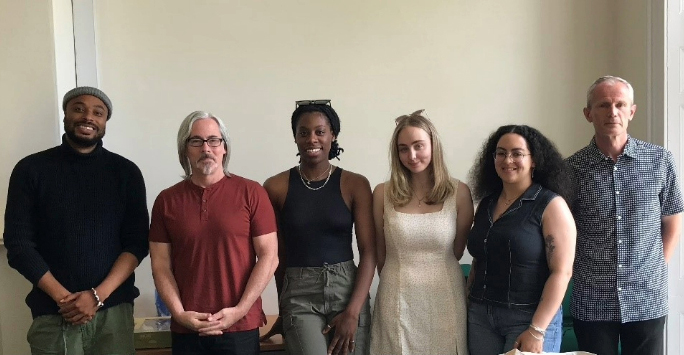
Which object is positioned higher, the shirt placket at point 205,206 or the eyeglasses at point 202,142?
the eyeglasses at point 202,142

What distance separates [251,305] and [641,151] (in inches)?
63.7

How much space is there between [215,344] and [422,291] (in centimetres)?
80

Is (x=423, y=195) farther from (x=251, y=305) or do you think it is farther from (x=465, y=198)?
(x=251, y=305)

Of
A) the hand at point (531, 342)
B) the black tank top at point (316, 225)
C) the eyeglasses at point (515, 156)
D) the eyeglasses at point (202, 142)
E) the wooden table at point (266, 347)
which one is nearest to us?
the hand at point (531, 342)

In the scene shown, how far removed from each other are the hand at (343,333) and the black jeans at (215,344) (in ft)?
1.02

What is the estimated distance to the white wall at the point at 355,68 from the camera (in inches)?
127

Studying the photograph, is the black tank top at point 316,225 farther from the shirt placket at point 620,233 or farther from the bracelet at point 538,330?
the shirt placket at point 620,233

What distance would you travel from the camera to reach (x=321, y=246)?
2.26 m

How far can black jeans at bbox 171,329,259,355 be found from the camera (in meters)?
2.09

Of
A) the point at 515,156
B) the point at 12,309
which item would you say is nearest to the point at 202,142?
the point at 515,156

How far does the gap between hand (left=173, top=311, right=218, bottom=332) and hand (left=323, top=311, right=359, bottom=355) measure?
461mm

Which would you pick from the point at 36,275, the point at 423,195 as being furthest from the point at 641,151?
the point at 36,275

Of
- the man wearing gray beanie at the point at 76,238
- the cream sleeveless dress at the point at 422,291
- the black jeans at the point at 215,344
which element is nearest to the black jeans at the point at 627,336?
the cream sleeveless dress at the point at 422,291

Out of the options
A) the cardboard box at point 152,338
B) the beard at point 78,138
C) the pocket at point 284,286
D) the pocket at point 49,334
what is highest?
the beard at point 78,138
